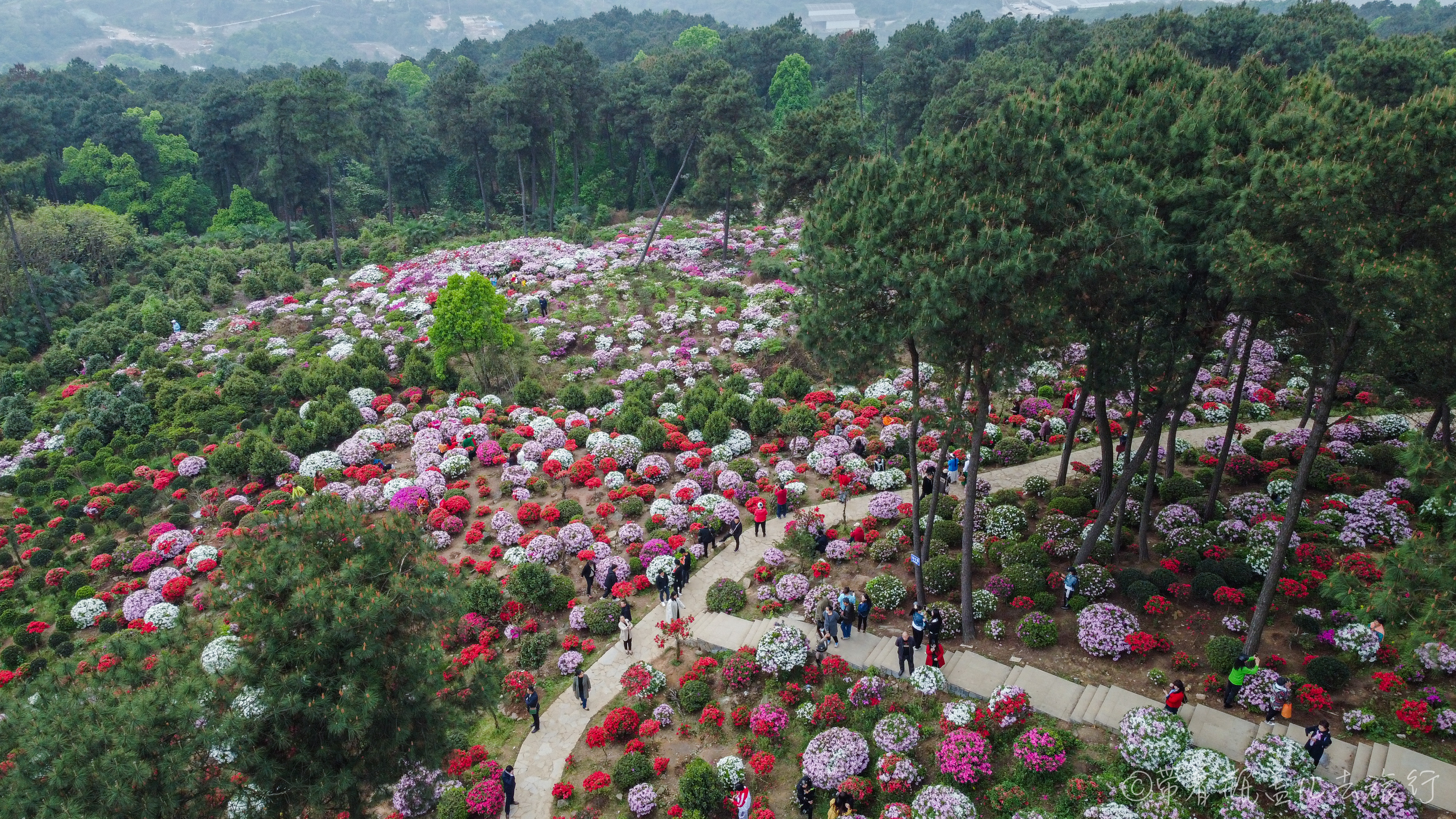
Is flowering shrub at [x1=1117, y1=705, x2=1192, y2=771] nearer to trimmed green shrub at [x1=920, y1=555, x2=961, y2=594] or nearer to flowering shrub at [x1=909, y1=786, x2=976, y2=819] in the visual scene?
flowering shrub at [x1=909, y1=786, x2=976, y2=819]

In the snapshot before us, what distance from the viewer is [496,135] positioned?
67.0 metres

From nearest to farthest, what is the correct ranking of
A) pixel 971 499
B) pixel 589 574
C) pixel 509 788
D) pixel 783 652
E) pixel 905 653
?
pixel 509 788 < pixel 905 653 < pixel 971 499 < pixel 783 652 < pixel 589 574

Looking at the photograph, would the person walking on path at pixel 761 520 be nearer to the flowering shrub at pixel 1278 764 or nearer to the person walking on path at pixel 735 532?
the person walking on path at pixel 735 532

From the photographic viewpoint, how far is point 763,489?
30062 millimetres

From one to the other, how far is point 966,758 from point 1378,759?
741cm

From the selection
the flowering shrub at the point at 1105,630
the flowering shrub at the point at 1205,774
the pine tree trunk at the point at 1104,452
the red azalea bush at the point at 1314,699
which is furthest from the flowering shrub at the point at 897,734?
the pine tree trunk at the point at 1104,452

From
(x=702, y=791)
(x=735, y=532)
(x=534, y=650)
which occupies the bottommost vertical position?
(x=534, y=650)

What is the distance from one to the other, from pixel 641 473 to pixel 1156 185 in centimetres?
2000

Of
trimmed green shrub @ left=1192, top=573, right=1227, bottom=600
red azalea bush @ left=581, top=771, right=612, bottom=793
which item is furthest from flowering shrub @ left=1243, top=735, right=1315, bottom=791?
red azalea bush @ left=581, top=771, right=612, bottom=793

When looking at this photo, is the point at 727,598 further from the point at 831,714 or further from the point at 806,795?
the point at 806,795

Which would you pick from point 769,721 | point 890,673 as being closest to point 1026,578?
point 890,673

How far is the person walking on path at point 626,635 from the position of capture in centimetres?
2295

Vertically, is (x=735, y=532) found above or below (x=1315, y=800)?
below

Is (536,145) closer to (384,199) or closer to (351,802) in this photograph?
(384,199)
